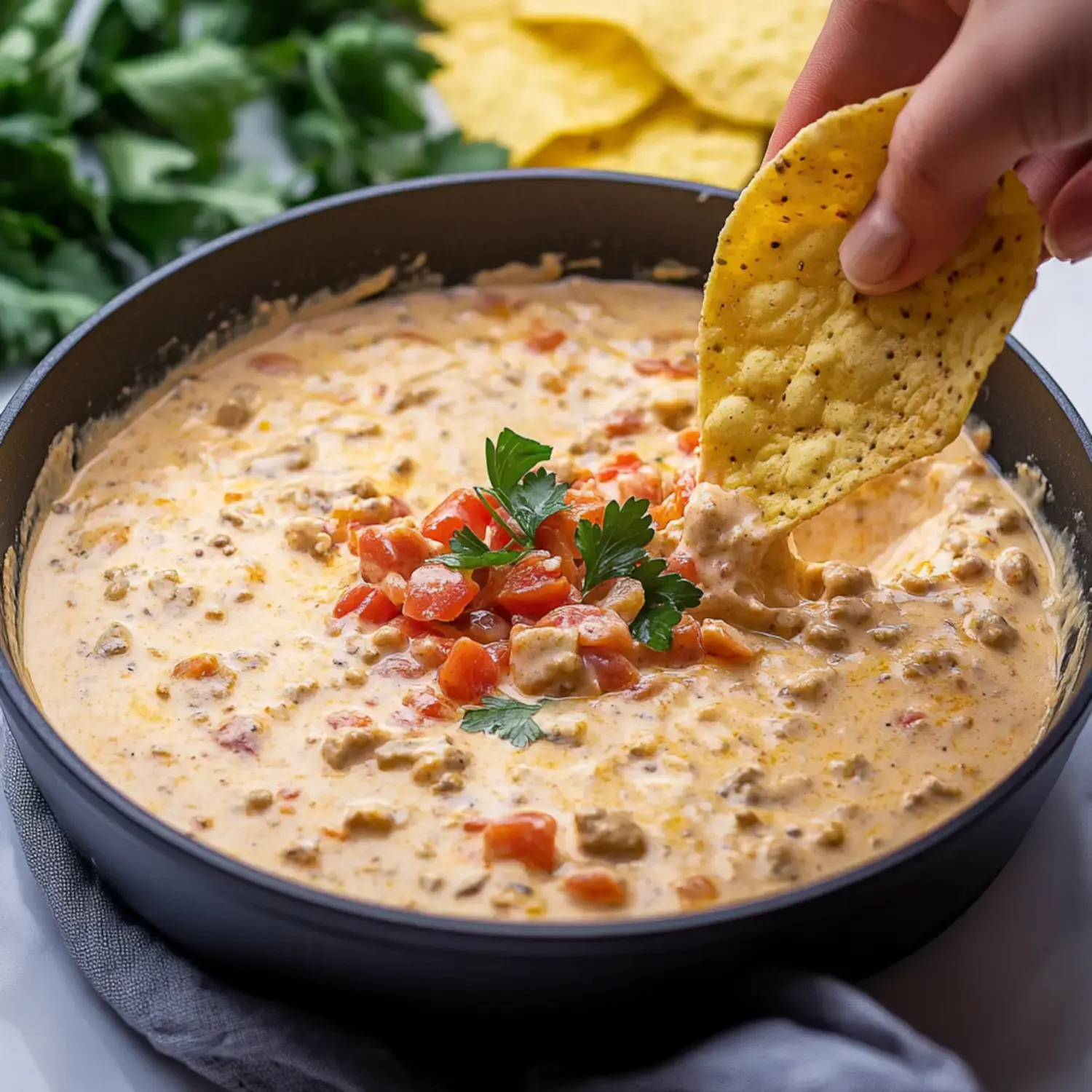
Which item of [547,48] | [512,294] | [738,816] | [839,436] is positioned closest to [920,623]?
[839,436]

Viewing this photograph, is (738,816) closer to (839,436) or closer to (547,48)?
(839,436)

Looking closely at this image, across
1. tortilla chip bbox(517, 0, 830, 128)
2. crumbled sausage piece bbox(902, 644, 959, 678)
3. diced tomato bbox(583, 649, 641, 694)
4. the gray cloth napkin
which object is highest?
tortilla chip bbox(517, 0, 830, 128)

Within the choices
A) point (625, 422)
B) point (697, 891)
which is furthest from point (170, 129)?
point (697, 891)

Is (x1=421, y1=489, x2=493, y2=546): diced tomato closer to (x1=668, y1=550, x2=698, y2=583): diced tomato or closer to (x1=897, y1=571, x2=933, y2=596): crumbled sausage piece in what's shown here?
(x1=668, y1=550, x2=698, y2=583): diced tomato

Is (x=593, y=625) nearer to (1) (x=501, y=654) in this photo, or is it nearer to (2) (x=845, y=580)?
(1) (x=501, y=654)

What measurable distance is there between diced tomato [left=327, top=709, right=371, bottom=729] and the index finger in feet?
5.33

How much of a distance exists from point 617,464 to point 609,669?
0.81 m

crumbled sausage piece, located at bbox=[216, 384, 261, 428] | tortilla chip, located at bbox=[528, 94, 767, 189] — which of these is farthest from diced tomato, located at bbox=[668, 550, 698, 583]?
tortilla chip, located at bbox=[528, 94, 767, 189]

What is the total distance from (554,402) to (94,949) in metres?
1.87

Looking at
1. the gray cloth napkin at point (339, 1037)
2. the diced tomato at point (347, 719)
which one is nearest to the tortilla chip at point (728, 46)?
the diced tomato at point (347, 719)

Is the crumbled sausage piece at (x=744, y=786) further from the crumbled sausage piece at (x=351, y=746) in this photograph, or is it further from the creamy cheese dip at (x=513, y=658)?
the crumbled sausage piece at (x=351, y=746)

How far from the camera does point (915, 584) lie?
345 centimetres

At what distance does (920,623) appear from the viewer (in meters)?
3.37

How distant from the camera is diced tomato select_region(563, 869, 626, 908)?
2.74 meters
